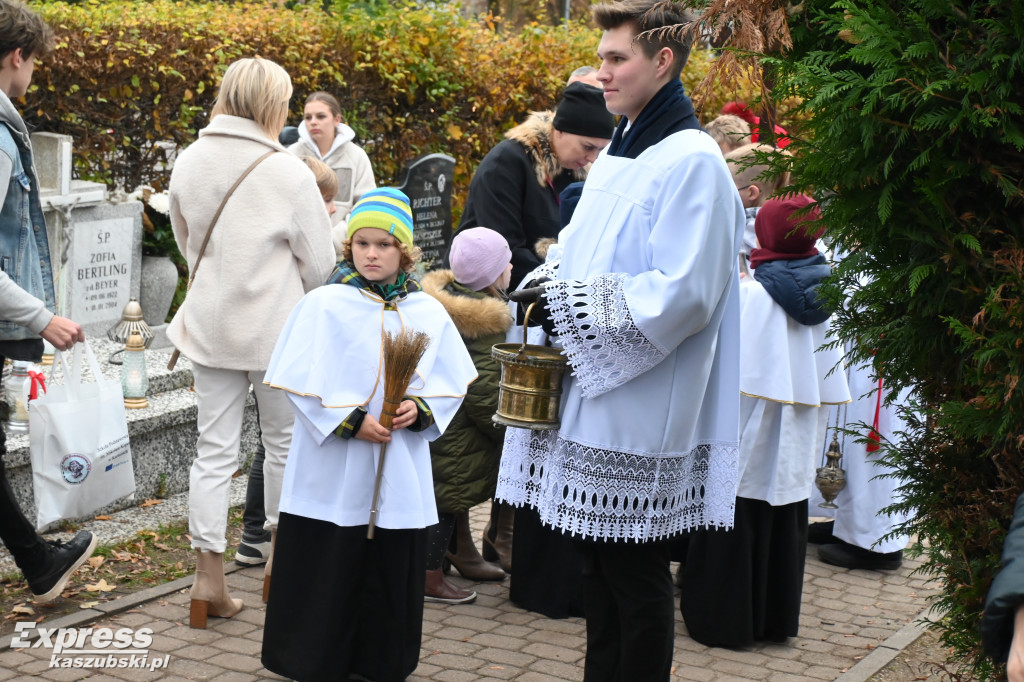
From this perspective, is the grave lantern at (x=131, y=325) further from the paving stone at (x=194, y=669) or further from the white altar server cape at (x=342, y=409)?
the white altar server cape at (x=342, y=409)

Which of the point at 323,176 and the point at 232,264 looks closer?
the point at 232,264

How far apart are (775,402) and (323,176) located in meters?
2.60

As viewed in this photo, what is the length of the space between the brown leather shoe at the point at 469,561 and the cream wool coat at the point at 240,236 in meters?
1.38

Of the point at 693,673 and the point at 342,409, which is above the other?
the point at 342,409

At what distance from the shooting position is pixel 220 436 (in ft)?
15.9

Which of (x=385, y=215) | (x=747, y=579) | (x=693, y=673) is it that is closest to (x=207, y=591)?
(x=385, y=215)

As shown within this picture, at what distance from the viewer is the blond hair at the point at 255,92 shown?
15.7 ft

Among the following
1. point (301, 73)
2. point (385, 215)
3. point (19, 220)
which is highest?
point (301, 73)

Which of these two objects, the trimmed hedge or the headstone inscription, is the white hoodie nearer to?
the trimmed hedge

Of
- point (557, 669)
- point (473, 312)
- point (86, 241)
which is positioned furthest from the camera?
point (86, 241)

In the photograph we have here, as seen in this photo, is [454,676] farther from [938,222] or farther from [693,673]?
[938,222]

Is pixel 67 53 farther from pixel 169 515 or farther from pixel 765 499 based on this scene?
pixel 765 499

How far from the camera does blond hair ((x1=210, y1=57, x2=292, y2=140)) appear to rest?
4.80 meters

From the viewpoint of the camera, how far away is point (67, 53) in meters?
7.41
